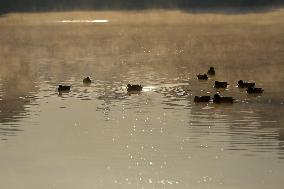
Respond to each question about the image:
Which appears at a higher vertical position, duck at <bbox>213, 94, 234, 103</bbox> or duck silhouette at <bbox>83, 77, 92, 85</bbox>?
duck at <bbox>213, 94, 234, 103</bbox>

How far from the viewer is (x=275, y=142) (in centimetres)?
2212

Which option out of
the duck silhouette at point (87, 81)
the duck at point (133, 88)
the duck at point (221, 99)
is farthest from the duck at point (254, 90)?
the duck silhouette at point (87, 81)

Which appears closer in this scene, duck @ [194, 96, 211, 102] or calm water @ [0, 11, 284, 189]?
calm water @ [0, 11, 284, 189]

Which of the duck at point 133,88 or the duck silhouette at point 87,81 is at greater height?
the duck at point 133,88

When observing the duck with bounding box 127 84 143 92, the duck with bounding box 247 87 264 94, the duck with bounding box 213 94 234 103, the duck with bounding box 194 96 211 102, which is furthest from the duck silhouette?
the duck with bounding box 213 94 234 103

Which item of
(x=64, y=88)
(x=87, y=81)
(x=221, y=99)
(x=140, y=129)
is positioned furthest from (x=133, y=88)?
(x=140, y=129)

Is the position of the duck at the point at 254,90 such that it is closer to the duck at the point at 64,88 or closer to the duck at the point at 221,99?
the duck at the point at 221,99

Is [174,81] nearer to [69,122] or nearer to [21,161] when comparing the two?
[69,122]

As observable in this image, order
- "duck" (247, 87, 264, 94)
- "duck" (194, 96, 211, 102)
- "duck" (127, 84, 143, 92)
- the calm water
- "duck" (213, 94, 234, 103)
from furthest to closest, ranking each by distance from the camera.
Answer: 1. "duck" (127, 84, 143, 92)
2. "duck" (247, 87, 264, 94)
3. "duck" (194, 96, 211, 102)
4. "duck" (213, 94, 234, 103)
5. the calm water

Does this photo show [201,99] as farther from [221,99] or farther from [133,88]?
[133,88]

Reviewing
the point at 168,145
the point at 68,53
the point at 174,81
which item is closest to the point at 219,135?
the point at 168,145

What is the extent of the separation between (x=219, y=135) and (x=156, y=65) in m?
25.3

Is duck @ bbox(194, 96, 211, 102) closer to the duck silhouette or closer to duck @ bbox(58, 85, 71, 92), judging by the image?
duck @ bbox(58, 85, 71, 92)

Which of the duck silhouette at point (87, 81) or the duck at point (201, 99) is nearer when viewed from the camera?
the duck at point (201, 99)
